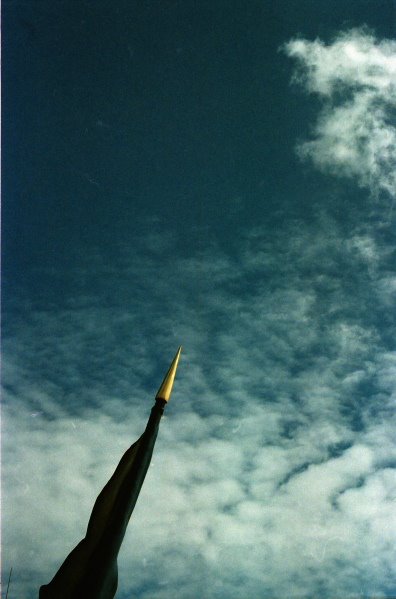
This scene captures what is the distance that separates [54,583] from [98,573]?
0.34 m

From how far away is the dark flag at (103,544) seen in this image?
2.55 meters

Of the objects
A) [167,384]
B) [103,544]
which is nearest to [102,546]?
[103,544]

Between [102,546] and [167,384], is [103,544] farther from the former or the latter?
[167,384]

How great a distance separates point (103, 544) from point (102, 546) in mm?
12

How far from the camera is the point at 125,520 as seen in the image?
2.74 m

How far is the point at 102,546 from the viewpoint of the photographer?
8.57 ft

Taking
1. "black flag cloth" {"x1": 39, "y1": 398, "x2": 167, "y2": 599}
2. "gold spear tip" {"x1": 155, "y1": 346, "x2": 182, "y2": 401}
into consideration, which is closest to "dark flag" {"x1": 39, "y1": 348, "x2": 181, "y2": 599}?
"black flag cloth" {"x1": 39, "y1": 398, "x2": 167, "y2": 599}

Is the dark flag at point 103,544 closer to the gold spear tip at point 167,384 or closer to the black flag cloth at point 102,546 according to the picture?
the black flag cloth at point 102,546

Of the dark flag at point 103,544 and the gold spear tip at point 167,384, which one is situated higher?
the gold spear tip at point 167,384

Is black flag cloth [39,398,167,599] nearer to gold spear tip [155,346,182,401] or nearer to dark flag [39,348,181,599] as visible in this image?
dark flag [39,348,181,599]

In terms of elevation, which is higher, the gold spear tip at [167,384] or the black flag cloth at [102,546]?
the gold spear tip at [167,384]

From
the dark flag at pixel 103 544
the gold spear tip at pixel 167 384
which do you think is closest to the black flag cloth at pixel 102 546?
the dark flag at pixel 103 544

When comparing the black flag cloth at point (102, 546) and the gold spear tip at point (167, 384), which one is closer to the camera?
the black flag cloth at point (102, 546)

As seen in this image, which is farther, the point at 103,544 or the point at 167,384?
the point at 167,384
